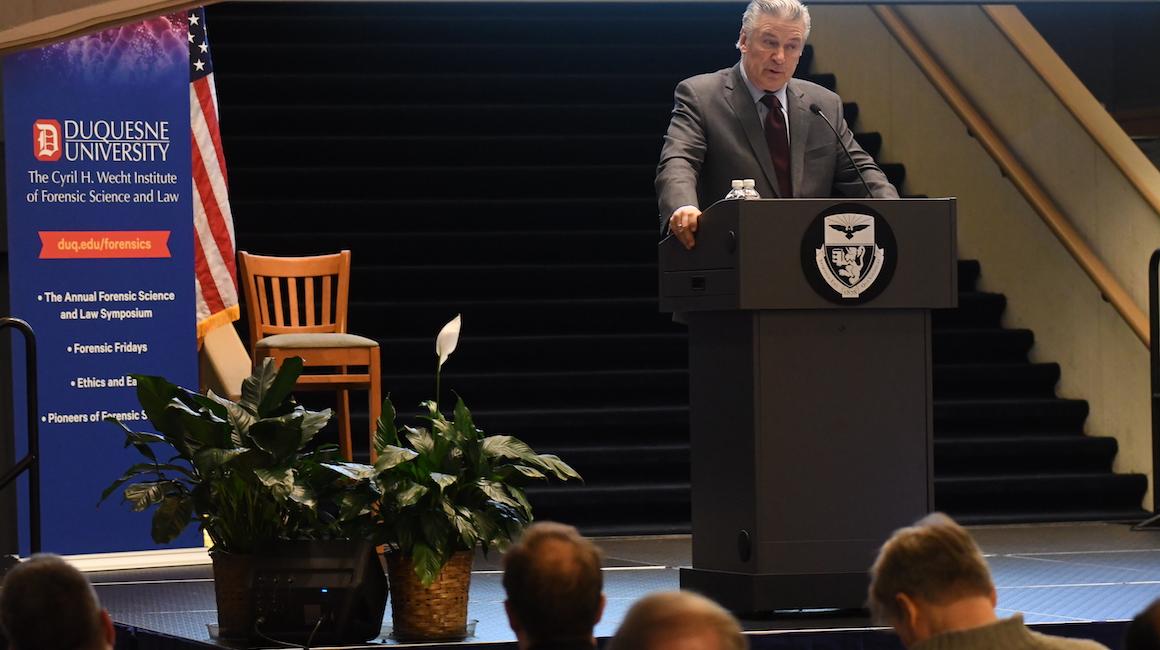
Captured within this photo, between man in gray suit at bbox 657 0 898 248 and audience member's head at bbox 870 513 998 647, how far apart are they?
1.99m

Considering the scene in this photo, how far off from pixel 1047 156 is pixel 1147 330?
119 centimetres

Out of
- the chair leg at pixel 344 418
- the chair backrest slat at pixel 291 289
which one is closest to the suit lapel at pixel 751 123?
the chair leg at pixel 344 418

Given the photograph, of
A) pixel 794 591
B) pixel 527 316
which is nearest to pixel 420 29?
pixel 527 316

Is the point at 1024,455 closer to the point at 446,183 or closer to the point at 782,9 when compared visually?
the point at 446,183

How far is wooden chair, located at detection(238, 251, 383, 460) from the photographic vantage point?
6.04 m

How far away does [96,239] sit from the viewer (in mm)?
5883

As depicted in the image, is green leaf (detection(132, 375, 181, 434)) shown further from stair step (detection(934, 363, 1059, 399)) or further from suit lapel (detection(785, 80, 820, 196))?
stair step (detection(934, 363, 1059, 399))

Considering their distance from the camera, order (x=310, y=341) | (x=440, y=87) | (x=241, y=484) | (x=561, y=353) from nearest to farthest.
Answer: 1. (x=241, y=484)
2. (x=310, y=341)
3. (x=561, y=353)
4. (x=440, y=87)

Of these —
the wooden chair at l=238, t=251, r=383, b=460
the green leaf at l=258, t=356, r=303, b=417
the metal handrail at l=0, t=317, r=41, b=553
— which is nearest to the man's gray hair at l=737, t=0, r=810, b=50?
the green leaf at l=258, t=356, r=303, b=417

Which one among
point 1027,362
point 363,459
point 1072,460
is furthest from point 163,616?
point 1027,362

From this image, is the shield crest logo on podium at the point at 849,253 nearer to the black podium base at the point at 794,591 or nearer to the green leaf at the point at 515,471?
the black podium base at the point at 794,591

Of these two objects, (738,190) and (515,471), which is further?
(515,471)

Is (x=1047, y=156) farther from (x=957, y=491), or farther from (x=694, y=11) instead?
(x=694, y=11)

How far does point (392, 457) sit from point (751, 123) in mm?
1198
